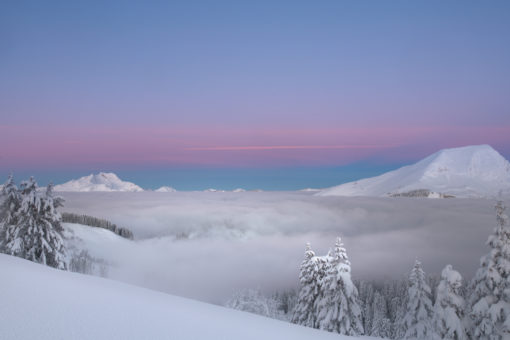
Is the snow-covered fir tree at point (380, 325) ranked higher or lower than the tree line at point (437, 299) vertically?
lower

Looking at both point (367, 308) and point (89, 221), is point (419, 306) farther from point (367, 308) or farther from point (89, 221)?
point (89, 221)

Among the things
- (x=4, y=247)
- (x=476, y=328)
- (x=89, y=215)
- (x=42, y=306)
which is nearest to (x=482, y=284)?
(x=476, y=328)

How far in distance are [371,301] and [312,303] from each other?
58.1 m

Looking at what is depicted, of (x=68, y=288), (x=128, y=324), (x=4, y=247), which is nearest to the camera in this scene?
(x=128, y=324)

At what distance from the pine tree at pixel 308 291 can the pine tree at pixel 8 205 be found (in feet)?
82.4

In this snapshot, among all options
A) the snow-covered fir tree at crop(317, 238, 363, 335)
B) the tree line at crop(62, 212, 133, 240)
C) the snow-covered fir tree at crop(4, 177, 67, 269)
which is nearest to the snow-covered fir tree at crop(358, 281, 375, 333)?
the snow-covered fir tree at crop(317, 238, 363, 335)

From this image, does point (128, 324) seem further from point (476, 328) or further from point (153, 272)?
point (153, 272)

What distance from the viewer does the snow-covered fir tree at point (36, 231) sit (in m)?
25.0

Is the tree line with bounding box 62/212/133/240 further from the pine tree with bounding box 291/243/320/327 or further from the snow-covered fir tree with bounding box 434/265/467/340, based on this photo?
the snow-covered fir tree with bounding box 434/265/467/340

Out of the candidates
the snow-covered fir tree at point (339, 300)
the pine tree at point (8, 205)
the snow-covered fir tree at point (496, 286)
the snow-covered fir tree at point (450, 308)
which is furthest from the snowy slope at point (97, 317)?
the pine tree at point (8, 205)

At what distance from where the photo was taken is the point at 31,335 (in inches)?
168

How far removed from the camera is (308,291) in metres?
30.6

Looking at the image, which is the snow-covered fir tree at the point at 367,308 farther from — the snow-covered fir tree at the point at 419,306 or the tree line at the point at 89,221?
the tree line at the point at 89,221

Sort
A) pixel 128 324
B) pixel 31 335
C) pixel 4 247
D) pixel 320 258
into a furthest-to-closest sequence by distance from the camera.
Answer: pixel 320 258
pixel 4 247
pixel 128 324
pixel 31 335
